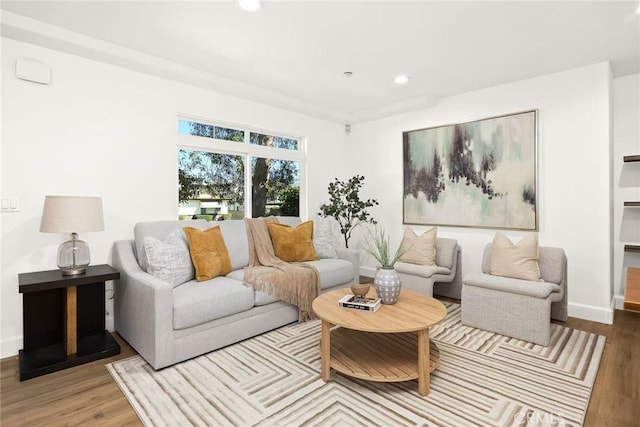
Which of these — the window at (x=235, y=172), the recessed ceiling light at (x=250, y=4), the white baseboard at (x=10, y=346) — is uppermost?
the recessed ceiling light at (x=250, y=4)

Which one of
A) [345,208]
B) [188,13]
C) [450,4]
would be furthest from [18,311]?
[450,4]

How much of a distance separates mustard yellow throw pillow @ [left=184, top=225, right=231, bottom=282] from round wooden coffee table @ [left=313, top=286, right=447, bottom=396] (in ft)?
3.49

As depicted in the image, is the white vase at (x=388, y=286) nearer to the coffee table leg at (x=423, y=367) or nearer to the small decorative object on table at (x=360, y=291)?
the small decorative object on table at (x=360, y=291)

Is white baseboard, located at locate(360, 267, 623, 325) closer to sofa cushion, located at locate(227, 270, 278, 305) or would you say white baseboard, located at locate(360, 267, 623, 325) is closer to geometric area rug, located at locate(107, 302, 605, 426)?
geometric area rug, located at locate(107, 302, 605, 426)

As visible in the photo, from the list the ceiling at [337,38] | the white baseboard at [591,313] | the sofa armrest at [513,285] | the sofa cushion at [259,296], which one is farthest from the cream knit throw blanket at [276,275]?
the white baseboard at [591,313]

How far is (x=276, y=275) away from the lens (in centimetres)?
316

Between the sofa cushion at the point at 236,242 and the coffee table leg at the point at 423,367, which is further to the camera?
the sofa cushion at the point at 236,242

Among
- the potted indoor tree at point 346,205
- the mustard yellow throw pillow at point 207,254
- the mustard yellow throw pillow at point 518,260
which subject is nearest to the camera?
the mustard yellow throw pillow at point 207,254

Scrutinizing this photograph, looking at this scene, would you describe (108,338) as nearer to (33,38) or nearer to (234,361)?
(234,361)

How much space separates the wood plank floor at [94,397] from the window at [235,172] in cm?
177

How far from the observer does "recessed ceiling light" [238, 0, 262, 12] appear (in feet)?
7.39

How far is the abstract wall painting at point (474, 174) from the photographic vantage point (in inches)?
146

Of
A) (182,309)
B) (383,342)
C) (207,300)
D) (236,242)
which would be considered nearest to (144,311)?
(182,309)

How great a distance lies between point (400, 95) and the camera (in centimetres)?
428
